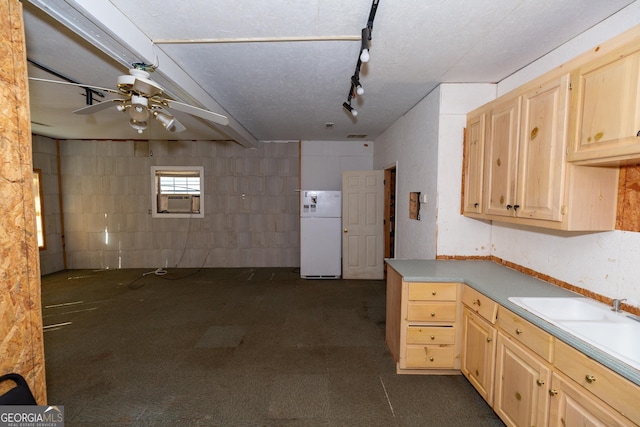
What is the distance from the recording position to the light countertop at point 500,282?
1245 millimetres

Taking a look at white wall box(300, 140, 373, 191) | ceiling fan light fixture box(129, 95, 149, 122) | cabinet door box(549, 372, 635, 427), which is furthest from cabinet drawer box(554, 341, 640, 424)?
white wall box(300, 140, 373, 191)

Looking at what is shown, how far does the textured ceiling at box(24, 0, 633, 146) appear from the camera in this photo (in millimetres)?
1722

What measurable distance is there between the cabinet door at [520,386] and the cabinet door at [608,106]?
1.16 m

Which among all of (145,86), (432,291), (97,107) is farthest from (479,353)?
(97,107)

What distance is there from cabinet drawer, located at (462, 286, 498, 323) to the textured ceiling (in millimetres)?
1875

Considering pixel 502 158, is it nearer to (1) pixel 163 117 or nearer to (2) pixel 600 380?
(2) pixel 600 380

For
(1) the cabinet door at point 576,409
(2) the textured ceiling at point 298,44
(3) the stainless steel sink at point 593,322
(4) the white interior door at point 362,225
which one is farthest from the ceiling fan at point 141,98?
(4) the white interior door at point 362,225

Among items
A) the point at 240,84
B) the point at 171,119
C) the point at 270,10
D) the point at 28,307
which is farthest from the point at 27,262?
the point at 240,84

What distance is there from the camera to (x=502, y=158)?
2234mm

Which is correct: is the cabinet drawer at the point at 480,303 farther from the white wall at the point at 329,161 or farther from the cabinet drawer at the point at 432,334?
the white wall at the point at 329,161

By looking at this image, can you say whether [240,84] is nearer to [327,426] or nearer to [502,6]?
[502,6]

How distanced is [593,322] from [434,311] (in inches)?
38.8

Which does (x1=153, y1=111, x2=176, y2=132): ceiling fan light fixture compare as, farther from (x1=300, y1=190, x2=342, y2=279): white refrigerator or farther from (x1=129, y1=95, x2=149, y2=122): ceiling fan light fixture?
(x1=300, y1=190, x2=342, y2=279): white refrigerator

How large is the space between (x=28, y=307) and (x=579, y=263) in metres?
3.21
